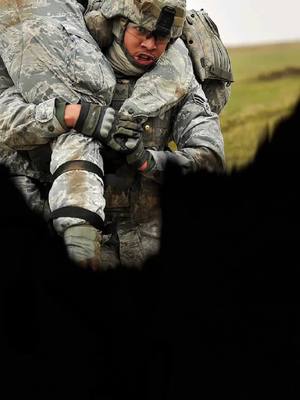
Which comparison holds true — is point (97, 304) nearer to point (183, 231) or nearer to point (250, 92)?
point (183, 231)

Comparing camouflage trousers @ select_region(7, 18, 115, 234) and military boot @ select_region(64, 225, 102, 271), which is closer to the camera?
military boot @ select_region(64, 225, 102, 271)

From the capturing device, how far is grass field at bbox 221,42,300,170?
98 centimetres

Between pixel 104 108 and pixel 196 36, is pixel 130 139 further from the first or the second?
pixel 196 36

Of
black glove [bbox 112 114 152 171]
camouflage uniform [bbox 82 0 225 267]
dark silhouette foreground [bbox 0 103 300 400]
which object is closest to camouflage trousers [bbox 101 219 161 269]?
camouflage uniform [bbox 82 0 225 267]

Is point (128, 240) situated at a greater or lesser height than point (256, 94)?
lesser

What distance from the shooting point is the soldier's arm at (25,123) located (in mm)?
2266

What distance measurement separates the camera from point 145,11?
238cm

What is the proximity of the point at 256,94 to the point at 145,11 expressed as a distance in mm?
374

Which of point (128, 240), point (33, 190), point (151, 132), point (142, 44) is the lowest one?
point (128, 240)

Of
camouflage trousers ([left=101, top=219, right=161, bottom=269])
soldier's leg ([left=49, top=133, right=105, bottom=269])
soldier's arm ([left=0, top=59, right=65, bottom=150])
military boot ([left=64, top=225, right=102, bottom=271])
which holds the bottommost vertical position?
camouflage trousers ([left=101, top=219, right=161, bottom=269])

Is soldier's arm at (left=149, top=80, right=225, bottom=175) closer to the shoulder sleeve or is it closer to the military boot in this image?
the shoulder sleeve

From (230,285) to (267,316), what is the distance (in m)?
0.06

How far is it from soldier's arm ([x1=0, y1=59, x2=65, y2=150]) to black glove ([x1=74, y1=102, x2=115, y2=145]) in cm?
6

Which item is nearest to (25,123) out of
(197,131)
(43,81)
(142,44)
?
(43,81)
